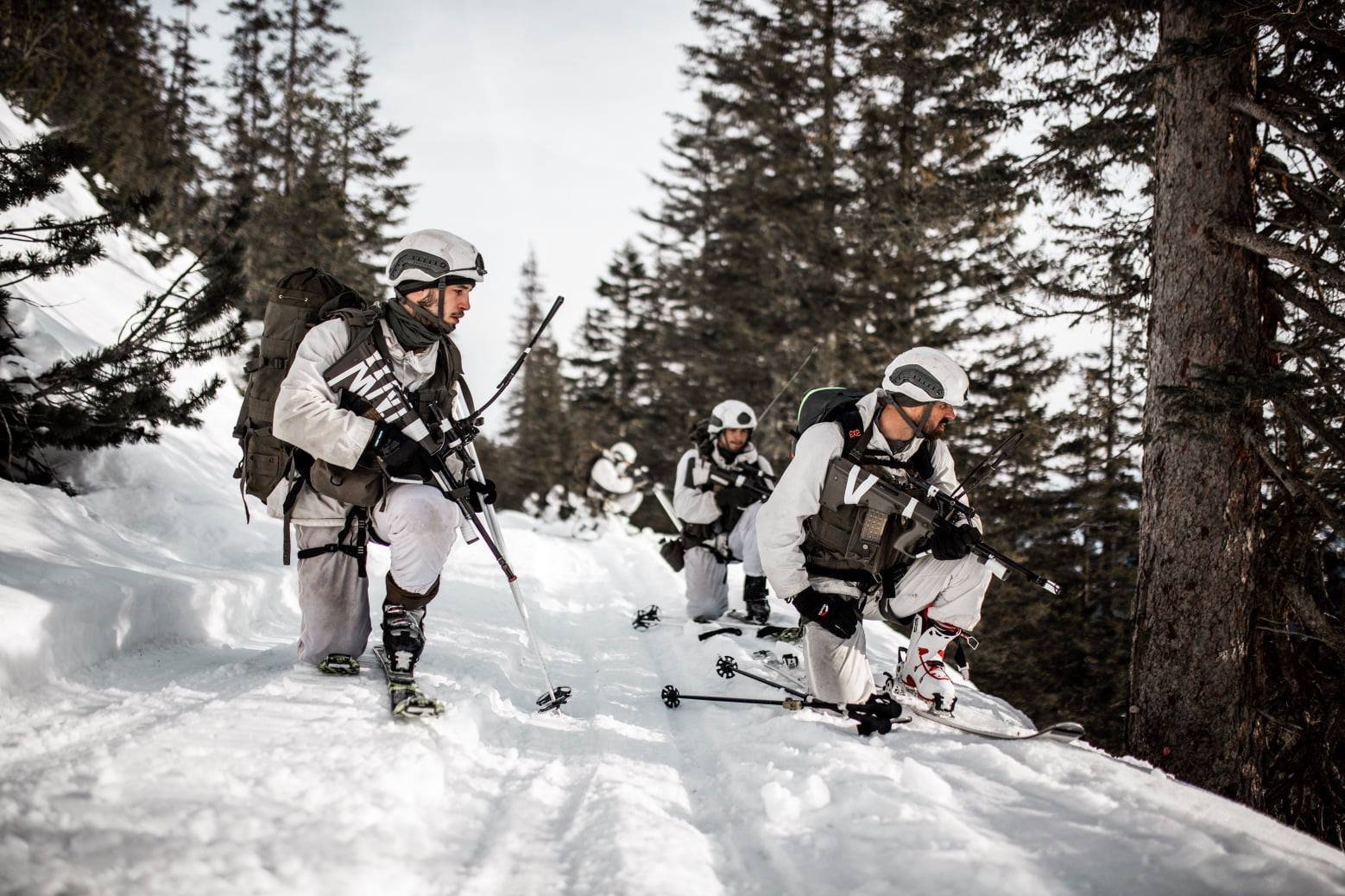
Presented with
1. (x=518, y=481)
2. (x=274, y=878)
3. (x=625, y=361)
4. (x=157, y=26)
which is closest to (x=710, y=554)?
(x=274, y=878)

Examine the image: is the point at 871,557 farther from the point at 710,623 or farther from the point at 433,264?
the point at 433,264

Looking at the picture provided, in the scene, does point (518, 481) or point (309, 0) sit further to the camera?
point (518, 481)

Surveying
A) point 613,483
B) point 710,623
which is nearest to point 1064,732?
point 710,623

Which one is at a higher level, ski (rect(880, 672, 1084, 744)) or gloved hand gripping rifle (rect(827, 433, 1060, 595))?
gloved hand gripping rifle (rect(827, 433, 1060, 595))

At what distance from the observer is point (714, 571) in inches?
299

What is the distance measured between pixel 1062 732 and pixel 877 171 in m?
12.4

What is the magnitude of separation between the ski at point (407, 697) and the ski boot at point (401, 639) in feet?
0.13

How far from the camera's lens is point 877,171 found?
13.8 metres

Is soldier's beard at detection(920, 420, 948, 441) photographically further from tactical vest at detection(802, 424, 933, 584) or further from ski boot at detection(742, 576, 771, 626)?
ski boot at detection(742, 576, 771, 626)

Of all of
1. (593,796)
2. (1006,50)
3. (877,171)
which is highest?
(877,171)

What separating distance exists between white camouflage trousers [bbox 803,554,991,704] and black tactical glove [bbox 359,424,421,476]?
2.57 meters

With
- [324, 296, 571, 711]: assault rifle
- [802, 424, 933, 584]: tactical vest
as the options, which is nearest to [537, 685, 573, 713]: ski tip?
[324, 296, 571, 711]: assault rifle

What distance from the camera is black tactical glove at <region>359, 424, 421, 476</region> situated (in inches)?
149

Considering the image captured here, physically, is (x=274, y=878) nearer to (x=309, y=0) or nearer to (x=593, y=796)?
(x=593, y=796)
